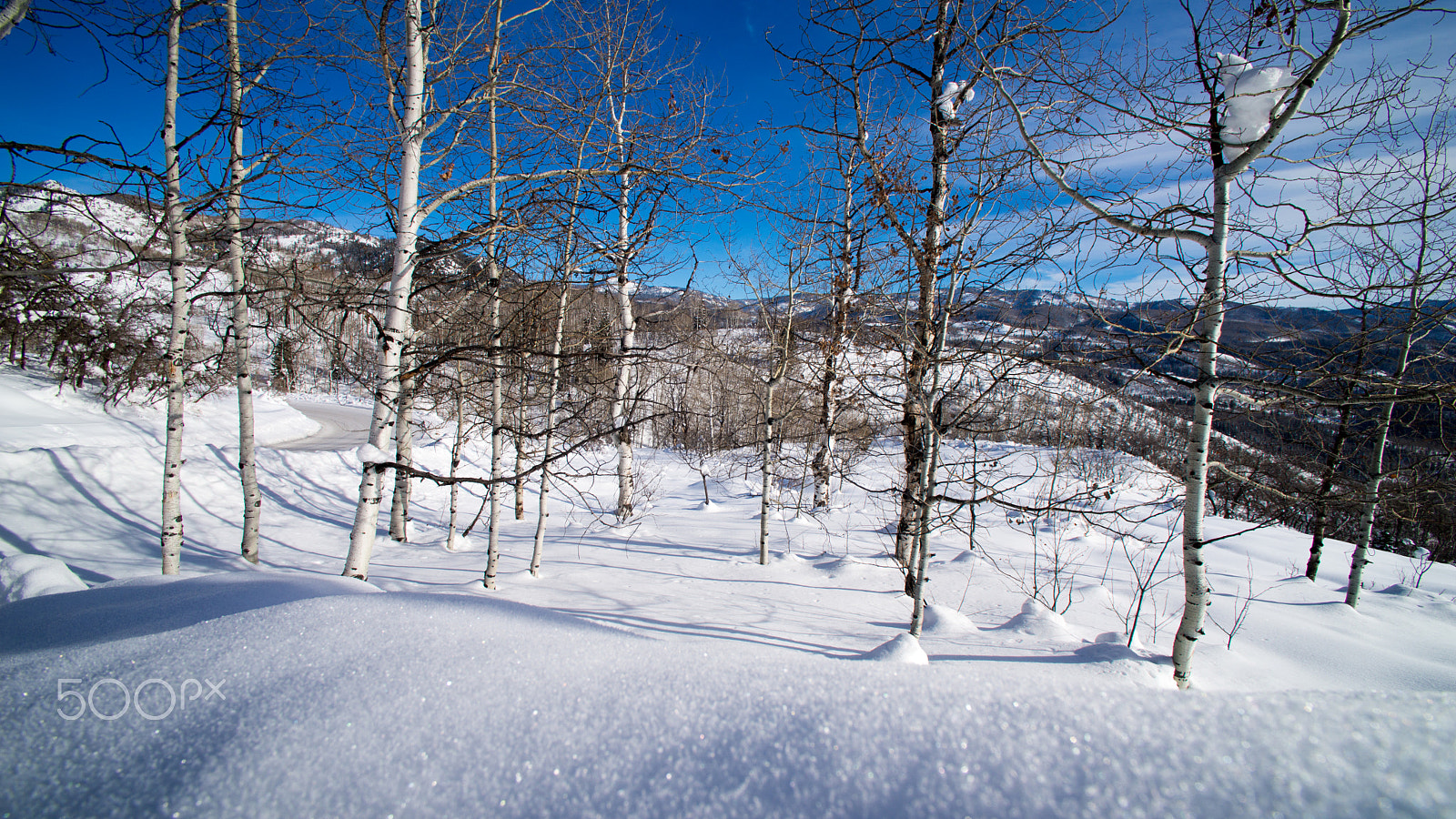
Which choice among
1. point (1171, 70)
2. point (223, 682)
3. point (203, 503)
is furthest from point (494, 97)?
point (203, 503)

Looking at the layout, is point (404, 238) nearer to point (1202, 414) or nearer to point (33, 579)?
point (33, 579)

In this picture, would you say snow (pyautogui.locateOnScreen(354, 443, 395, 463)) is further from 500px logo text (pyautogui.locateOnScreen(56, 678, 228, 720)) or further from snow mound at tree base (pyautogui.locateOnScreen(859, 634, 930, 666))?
snow mound at tree base (pyautogui.locateOnScreen(859, 634, 930, 666))

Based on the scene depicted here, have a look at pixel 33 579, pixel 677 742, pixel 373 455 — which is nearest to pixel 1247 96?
pixel 677 742

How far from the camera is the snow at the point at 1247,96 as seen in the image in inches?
114

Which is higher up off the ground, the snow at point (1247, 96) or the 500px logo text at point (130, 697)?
the snow at point (1247, 96)

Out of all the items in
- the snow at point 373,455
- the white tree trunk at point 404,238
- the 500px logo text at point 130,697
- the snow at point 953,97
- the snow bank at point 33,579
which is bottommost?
the snow bank at point 33,579

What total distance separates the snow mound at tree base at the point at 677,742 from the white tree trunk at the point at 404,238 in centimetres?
266

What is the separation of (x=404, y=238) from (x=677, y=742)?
4.14 m

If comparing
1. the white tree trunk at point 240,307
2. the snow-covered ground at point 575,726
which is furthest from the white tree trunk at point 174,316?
the snow-covered ground at point 575,726

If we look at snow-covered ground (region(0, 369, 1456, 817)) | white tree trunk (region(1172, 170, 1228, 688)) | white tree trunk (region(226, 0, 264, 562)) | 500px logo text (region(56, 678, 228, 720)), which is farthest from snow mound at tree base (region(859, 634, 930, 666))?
white tree trunk (region(226, 0, 264, 562))

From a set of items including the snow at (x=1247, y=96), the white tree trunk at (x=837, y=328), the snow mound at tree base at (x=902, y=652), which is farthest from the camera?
the white tree trunk at (x=837, y=328)

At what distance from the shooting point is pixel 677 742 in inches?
38.6

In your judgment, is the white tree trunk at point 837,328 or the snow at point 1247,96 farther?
the white tree trunk at point 837,328

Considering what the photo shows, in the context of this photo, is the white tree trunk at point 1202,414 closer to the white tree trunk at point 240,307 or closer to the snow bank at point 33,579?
the snow bank at point 33,579
